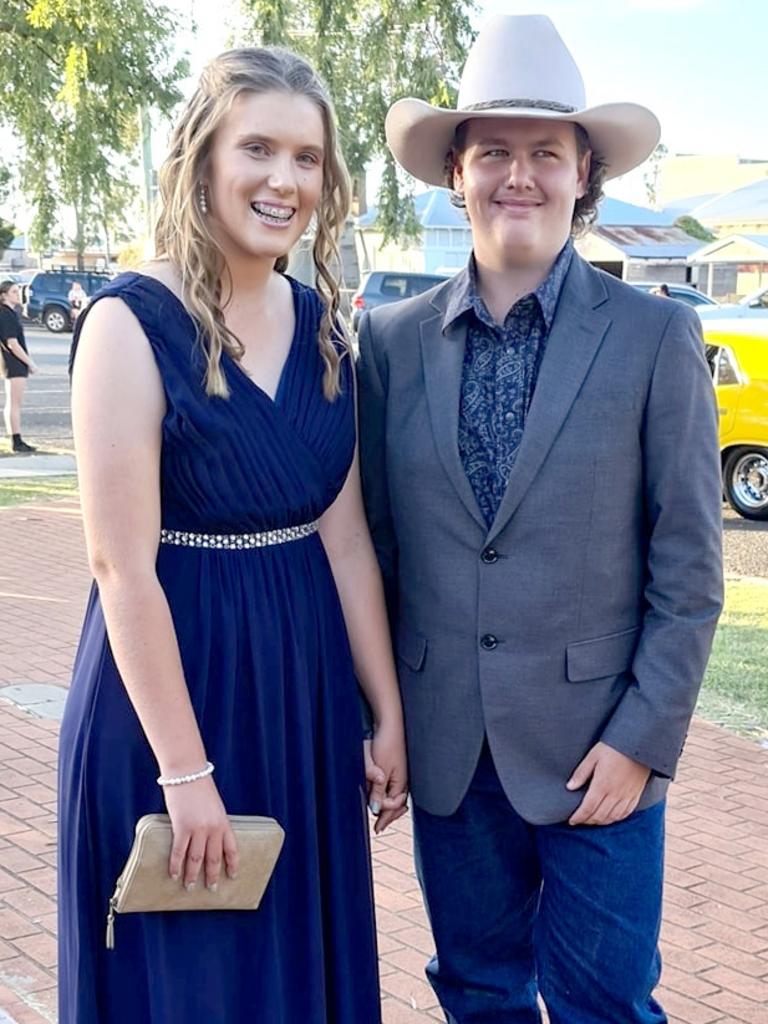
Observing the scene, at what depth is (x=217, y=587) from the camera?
94.7 inches

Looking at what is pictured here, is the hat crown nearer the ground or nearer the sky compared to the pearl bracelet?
nearer the sky

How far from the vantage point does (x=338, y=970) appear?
2.59 metres

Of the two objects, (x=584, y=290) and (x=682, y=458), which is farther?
(x=584, y=290)

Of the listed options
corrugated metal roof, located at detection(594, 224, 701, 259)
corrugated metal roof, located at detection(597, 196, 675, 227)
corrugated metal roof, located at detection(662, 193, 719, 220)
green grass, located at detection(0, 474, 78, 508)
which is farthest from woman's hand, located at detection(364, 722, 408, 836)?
corrugated metal roof, located at detection(662, 193, 719, 220)

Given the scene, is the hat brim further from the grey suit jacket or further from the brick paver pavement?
the brick paver pavement

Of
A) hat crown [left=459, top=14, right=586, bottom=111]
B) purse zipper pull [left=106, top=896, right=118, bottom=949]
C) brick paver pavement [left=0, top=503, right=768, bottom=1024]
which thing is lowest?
brick paver pavement [left=0, top=503, right=768, bottom=1024]

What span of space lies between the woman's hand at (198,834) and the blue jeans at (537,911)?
488 mm

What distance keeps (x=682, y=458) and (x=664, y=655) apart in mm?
354

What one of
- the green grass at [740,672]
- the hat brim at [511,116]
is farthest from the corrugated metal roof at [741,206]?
the hat brim at [511,116]

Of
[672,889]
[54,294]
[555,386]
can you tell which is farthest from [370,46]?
[54,294]

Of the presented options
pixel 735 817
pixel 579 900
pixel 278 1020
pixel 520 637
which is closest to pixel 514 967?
pixel 579 900

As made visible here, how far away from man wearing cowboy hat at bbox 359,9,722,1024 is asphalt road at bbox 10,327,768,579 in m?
6.62

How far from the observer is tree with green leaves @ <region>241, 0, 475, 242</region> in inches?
436

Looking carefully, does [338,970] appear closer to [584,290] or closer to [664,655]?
[664,655]
